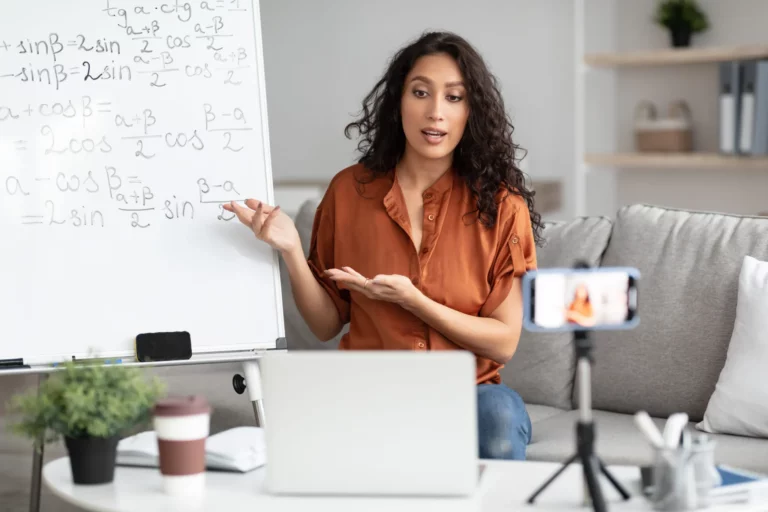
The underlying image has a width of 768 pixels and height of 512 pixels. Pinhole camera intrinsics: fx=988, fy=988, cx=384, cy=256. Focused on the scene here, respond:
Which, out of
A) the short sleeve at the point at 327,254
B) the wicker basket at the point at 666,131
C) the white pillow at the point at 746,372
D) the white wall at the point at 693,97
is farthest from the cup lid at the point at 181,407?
the white wall at the point at 693,97

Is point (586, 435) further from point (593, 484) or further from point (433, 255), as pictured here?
point (433, 255)

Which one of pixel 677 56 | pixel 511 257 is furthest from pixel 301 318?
pixel 677 56

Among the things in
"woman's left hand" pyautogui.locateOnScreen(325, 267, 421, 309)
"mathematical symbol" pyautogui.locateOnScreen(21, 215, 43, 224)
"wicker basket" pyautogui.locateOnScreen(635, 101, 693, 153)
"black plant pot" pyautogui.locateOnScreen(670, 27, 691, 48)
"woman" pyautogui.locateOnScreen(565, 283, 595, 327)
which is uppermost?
"black plant pot" pyautogui.locateOnScreen(670, 27, 691, 48)

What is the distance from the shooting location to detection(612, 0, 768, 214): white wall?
3.77 m

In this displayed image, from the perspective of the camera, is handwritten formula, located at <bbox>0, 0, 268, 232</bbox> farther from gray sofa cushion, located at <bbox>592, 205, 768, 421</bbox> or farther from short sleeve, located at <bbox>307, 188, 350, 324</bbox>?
gray sofa cushion, located at <bbox>592, 205, 768, 421</bbox>

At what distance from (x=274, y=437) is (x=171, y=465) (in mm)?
158

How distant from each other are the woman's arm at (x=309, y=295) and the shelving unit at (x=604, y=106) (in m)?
2.01

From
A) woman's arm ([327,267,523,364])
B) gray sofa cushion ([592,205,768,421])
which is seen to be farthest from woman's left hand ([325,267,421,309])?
gray sofa cushion ([592,205,768,421])

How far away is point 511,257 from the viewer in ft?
6.58

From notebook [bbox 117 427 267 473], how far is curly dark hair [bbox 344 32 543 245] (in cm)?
72

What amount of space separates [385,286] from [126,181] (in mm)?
710

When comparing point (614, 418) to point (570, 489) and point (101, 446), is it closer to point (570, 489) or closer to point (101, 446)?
point (570, 489)

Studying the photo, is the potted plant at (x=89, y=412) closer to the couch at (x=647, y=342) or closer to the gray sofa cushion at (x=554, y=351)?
the couch at (x=647, y=342)

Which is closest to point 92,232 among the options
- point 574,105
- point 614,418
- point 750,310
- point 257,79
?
point 257,79
